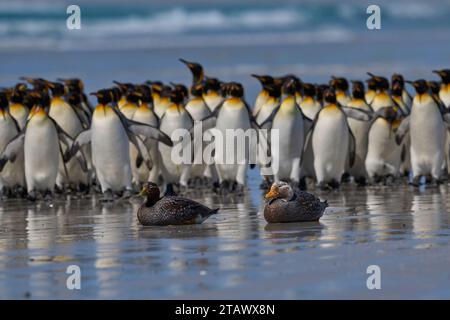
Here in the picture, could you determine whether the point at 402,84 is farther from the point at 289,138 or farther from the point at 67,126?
the point at 67,126

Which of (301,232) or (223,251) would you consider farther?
(301,232)

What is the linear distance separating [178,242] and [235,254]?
93cm

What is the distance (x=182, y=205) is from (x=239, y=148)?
4.70 meters

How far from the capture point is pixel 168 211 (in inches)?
434

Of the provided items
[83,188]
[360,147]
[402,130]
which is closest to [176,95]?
[83,188]

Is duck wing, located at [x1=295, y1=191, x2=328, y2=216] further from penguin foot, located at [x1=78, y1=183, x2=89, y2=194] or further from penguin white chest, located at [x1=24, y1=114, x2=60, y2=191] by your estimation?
penguin foot, located at [x1=78, y1=183, x2=89, y2=194]

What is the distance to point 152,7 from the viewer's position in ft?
211

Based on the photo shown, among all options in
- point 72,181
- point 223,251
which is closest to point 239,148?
point 72,181

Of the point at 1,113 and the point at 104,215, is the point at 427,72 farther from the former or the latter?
the point at 104,215

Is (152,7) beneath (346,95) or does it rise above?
above

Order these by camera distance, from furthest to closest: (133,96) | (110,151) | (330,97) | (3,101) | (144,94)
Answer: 1. (133,96)
2. (144,94)
3. (3,101)
4. (330,97)
5. (110,151)

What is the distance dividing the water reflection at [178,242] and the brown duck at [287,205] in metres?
0.10

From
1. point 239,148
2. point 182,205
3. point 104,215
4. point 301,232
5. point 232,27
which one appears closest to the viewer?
point 301,232
